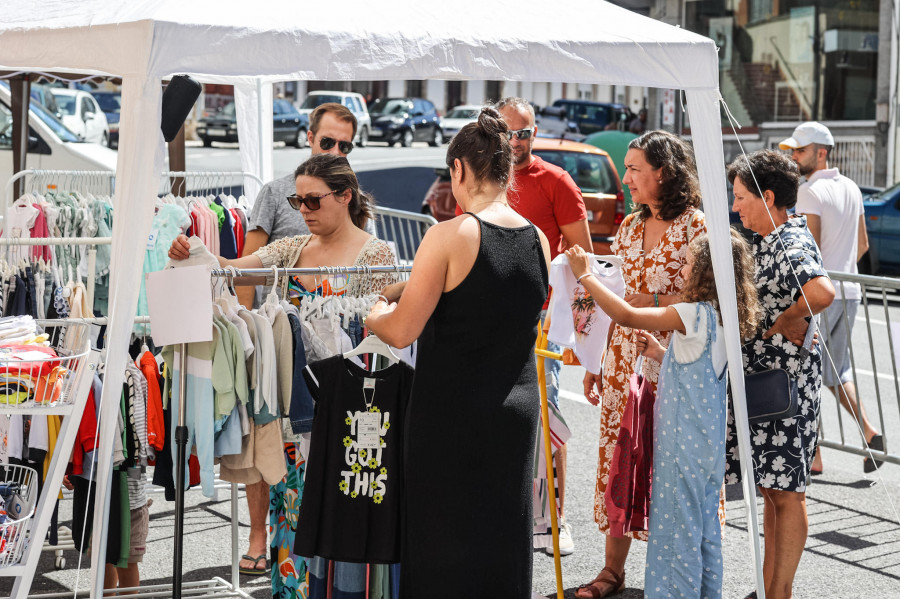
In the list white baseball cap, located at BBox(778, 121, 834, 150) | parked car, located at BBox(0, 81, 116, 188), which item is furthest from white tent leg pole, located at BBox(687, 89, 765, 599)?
parked car, located at BBox(0, 81, 116, 188)

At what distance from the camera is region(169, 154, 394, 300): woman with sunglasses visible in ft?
14.5

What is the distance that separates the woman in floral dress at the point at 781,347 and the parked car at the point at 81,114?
2146 cm

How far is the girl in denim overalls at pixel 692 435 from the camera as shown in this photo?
4.27m

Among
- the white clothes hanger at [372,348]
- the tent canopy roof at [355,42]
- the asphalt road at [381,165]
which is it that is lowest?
the white clothes hanger at [372,348]

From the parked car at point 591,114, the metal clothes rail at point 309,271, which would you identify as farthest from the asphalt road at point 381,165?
the metal clothes rail at point 309,271

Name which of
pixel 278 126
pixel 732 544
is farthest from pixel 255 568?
pixel 278 126

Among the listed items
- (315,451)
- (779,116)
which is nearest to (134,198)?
(315,451)

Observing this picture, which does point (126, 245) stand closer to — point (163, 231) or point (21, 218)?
point (163, 231)

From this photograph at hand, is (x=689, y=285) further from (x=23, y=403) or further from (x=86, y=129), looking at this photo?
(x=86, y=129)

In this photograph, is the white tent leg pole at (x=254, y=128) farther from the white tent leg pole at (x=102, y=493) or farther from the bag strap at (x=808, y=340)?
the bag strap at (x=808, y=340)

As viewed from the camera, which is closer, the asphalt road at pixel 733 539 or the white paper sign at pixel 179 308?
the white paper sign at pixel 179 308

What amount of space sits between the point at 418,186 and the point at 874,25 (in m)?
11.5

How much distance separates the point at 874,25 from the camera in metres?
25.3

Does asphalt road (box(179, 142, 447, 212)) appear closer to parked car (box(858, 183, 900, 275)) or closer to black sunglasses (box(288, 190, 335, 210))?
parked car (box(858, 183, 900, 275))
